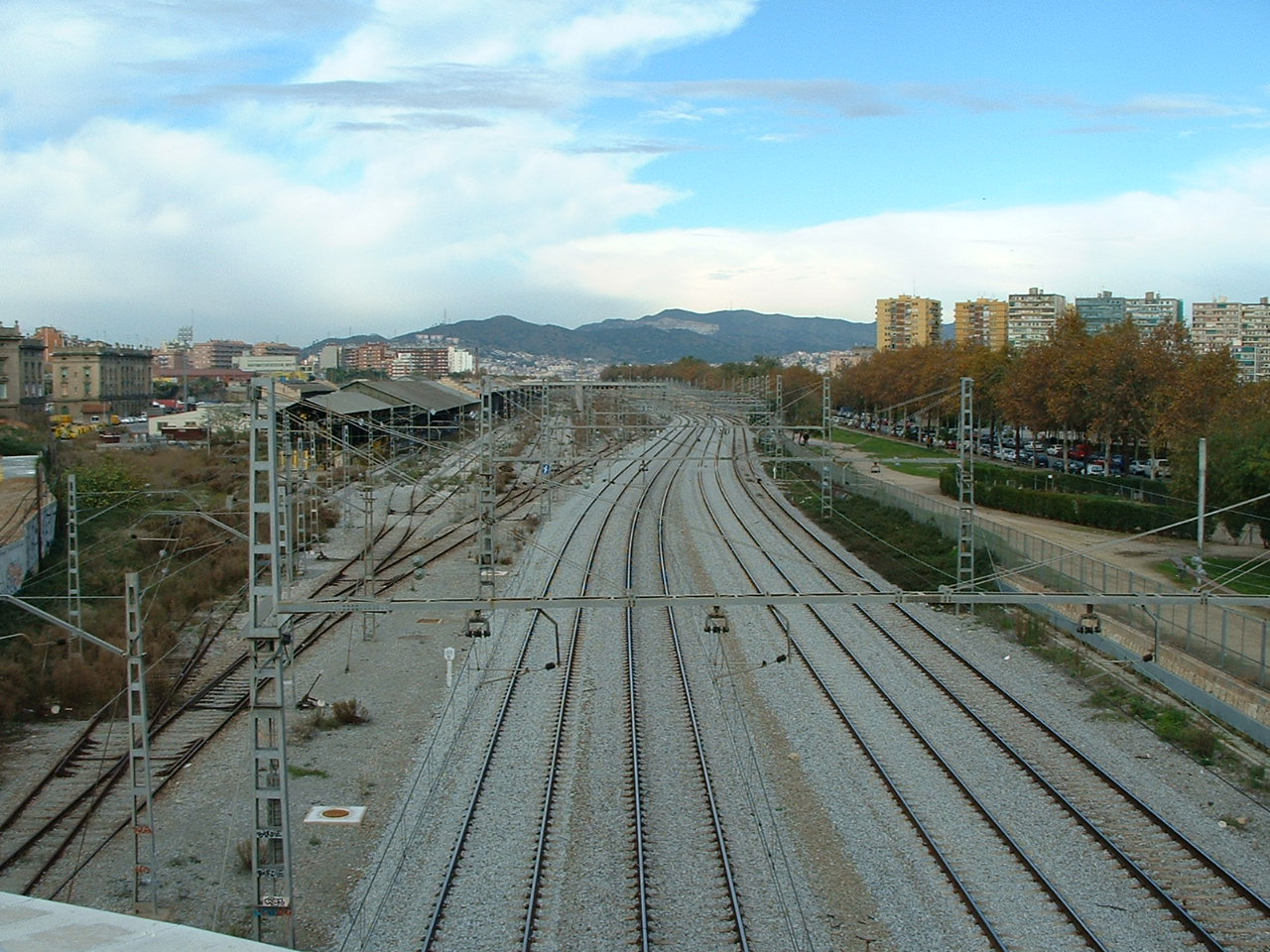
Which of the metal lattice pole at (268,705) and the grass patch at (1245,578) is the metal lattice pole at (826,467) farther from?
the metal lattice pole at (268,705)

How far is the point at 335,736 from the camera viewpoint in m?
12.5

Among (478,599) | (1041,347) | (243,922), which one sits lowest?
(243,922)

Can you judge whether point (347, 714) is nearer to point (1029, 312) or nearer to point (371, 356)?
point (1029, 312)

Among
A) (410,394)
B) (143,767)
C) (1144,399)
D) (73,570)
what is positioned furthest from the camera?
(410,394)

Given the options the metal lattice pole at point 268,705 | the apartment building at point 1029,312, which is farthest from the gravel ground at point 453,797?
the apartment building at point 1029,312

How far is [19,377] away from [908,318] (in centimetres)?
13714

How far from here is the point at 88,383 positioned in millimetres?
63031

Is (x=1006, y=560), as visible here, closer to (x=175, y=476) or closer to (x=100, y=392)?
(x=175, y=476)

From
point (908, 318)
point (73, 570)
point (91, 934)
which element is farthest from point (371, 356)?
point (91, 934)

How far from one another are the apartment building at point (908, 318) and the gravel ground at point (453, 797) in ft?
501

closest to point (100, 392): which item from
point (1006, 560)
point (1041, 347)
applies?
point (1041, 347)

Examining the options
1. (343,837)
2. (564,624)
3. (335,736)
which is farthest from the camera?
(564,624)

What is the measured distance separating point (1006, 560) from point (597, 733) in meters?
11.0

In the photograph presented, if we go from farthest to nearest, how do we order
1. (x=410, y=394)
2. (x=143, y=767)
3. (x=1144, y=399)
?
(x=410, y=394), (x=1144, y=399), (x=143, y=767)
